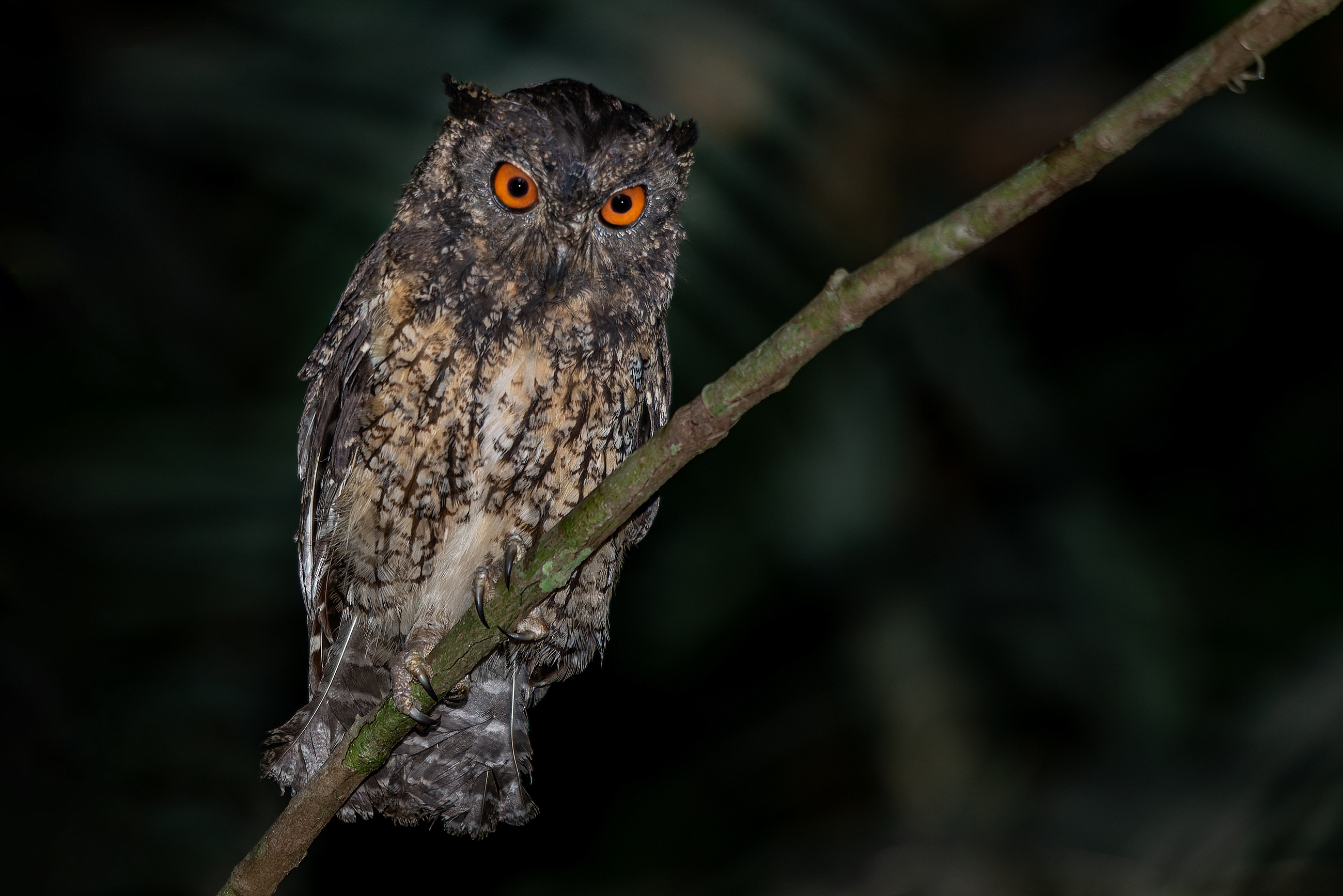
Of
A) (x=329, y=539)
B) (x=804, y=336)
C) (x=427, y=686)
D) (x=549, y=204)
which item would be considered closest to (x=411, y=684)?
(x=427, y=686)

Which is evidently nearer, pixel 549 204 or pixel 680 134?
pixel 549 204

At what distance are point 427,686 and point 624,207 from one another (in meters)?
0.99

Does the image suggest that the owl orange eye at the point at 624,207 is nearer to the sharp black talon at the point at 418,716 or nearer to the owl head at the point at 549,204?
the owl head at the point at 549,204

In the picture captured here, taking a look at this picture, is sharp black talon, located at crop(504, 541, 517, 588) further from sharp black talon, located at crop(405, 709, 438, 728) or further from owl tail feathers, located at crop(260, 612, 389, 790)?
owl tail feathers, located at crop(260, 612, 389, 790)

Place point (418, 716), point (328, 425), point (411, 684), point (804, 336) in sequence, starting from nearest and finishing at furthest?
point (804, 336) → point (418, 716) → point (411, 684) → point (328, 425)

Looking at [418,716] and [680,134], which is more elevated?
[680,134]

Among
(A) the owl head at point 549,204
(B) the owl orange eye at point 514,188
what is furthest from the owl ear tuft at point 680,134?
(B) the owl orange eye at point 514,188

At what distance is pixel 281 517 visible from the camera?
2.69 metres

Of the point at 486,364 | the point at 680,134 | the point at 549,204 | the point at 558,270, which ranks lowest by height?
the point at 486,364

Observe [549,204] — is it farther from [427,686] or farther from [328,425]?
[427,686]

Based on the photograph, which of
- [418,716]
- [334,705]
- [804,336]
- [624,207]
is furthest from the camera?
[334,705]

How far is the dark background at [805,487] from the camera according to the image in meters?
2.17

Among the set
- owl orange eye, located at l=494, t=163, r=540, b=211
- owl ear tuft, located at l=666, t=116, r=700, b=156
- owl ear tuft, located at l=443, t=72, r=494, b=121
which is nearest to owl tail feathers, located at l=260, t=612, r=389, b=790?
owl orange eye, located at l=494, t=163, r=540, b=211

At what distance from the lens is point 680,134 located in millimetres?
2146
